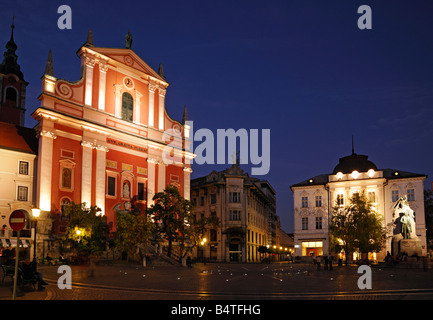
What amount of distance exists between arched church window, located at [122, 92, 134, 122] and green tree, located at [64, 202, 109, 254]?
13.7 m

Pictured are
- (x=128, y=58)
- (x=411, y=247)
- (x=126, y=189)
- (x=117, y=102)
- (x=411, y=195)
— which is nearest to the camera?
(x=411, y=247)

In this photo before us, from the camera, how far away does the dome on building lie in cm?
7106

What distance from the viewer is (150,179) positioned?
50562mm

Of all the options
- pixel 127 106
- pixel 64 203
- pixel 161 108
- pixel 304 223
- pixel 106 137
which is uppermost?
pixel 161 108

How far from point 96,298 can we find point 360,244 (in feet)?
137

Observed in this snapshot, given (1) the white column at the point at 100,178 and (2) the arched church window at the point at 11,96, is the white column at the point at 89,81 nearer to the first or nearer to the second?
(1) the white column at the point at 100,178

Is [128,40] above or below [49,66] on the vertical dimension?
above

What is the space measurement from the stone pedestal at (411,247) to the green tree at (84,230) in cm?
2617

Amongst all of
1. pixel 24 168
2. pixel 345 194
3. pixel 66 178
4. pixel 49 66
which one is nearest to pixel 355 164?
pixel 345 194

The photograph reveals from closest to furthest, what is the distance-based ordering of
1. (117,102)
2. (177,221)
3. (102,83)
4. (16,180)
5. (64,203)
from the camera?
(16,180) < (64,203) < (177,221) < (102,83) < (117,102)

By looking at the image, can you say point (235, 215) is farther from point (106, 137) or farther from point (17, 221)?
point (17, 221)

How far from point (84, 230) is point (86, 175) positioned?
7950 millimetres
